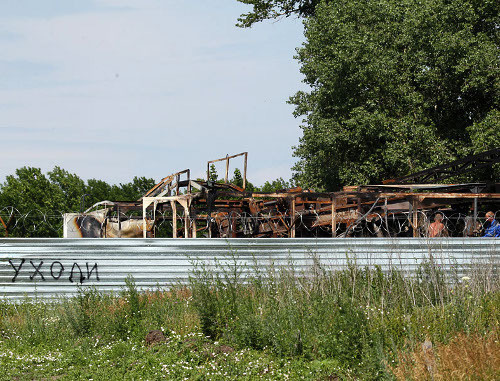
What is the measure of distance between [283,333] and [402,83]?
16856mm

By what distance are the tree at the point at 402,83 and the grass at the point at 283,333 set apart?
13.4 m

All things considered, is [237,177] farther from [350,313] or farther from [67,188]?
[350,313]

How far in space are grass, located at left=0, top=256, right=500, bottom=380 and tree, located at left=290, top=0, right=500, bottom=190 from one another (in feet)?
43.9

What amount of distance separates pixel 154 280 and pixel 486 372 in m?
7.54

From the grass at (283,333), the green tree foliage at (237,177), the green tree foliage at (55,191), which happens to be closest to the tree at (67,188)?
the green tree foliage at (55,191)

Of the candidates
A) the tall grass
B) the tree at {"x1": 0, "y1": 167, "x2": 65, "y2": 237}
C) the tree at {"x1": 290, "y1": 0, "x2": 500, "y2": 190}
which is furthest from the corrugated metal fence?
the tree at {"x1": 0, "y1": 167, "x2": 65, "y2": 237}

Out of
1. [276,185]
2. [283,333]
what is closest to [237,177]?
[276,185]

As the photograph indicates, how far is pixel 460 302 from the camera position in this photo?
24.9 feet

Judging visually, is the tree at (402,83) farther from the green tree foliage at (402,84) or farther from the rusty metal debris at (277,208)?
the rusty metal debris at (277,208)

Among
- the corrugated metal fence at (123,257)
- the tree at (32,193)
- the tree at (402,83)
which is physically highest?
the tree at (402,83)

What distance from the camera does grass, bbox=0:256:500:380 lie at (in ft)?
21.1

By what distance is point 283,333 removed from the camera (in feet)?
24.5

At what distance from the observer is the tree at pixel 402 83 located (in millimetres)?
21339

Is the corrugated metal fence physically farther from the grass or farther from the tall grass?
the tall grass
